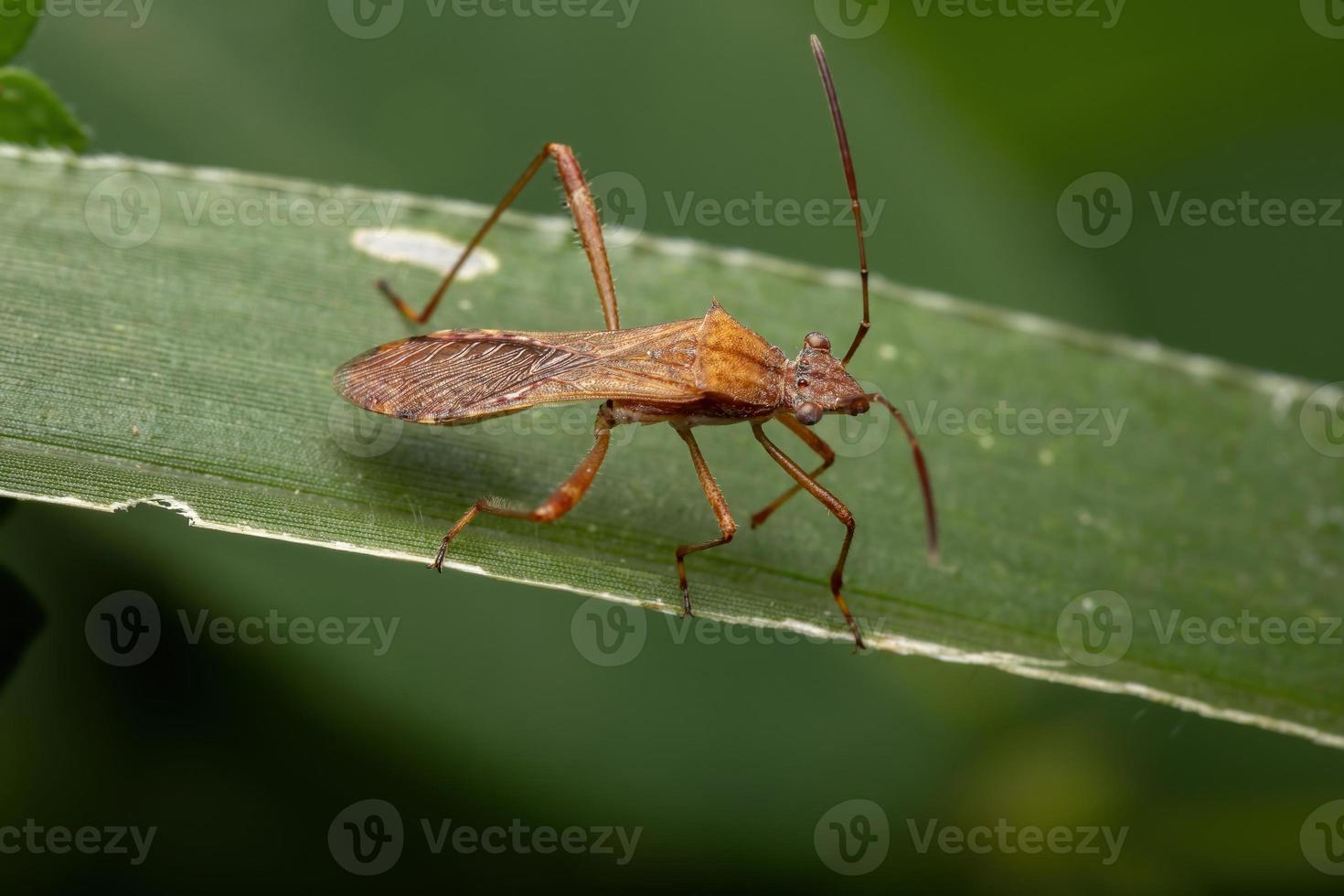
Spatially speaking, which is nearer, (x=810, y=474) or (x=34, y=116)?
(x=34, y=116)

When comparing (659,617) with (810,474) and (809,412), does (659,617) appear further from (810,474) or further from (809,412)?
(809,412)

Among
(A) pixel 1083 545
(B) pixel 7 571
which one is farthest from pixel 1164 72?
(B) pixel 7 571

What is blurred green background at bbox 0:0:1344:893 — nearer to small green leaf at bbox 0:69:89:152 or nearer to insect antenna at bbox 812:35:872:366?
small green leaf at bbox 0:69:89:152

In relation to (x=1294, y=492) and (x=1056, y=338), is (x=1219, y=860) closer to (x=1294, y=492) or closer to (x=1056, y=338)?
(x=1294, y=492)

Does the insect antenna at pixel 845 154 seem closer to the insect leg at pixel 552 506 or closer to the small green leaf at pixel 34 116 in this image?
the insect leg at pixel 552 506

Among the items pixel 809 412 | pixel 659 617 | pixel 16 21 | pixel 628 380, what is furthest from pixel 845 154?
pixel 16 21

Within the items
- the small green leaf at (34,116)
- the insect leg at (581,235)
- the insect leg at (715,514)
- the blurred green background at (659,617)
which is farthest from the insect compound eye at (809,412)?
the small green leaf at (34,116)
